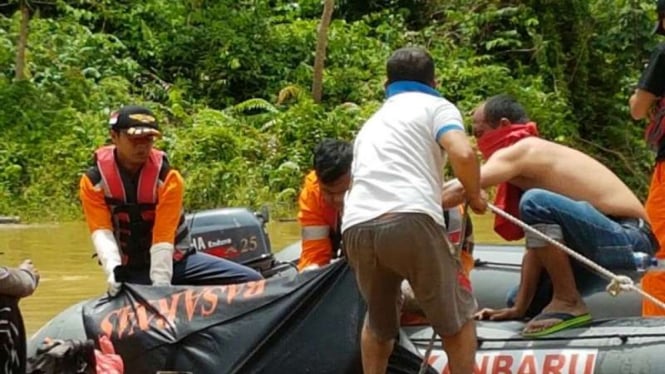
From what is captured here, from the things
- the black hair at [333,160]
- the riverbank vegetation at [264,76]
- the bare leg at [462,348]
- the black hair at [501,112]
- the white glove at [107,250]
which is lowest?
the riverbank vegetation at [264,76]

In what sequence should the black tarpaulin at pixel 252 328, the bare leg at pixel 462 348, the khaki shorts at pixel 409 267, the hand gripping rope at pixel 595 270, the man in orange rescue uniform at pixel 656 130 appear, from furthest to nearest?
the man in orange rescue uniform at pixel 656 130, the black tarpaulin at pixel 252 328, the hand gripping rope at pixel 595 270, the bare leg at pixel 462 348, the khaki shorts at pixel 409 267

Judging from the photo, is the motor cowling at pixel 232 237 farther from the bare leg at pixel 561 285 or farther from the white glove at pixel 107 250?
the bare leg at pixel 561 285

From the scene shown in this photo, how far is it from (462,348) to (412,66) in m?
0.94

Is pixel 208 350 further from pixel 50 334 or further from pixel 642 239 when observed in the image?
pixel 642 239

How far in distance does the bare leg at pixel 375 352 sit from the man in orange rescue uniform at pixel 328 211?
1.81 ft

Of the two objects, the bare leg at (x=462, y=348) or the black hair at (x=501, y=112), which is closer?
the bare leg at (x=462, y=348)

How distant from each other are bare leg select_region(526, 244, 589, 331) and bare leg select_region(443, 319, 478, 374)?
49cm

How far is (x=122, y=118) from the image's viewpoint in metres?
5.36

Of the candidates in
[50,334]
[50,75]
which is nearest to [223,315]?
[50,334]

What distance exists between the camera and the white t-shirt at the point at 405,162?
4.30 meters

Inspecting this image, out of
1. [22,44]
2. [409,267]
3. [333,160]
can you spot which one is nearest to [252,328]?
[333,160]

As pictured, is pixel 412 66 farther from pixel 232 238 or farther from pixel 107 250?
pixel 232 238

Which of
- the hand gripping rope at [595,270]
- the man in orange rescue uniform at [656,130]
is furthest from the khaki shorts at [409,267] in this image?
the man in orange rescue uniform at [656,130]

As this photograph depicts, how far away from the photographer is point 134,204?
5457 mm
